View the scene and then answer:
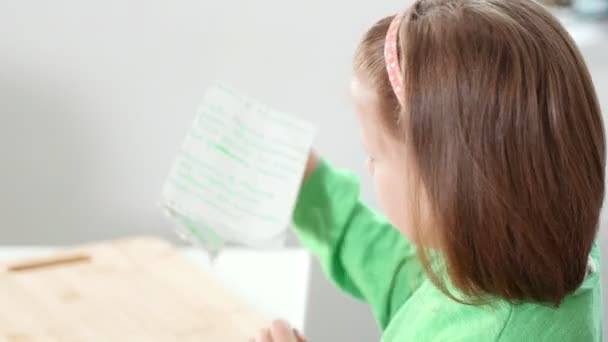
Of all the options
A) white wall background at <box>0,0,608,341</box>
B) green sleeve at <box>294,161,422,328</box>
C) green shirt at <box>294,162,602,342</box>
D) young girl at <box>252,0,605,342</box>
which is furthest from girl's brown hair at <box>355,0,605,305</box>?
white wall background at <box>0,0,608,341</box>

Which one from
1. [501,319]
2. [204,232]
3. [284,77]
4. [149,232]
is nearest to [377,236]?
[204,232]

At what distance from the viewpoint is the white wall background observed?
1279mm

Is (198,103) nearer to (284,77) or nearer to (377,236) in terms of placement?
(284,77)

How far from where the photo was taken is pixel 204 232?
3.28 feet

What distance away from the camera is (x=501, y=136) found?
2.08 feet

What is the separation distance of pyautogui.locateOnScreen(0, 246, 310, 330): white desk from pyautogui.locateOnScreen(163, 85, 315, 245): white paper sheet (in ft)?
0.22

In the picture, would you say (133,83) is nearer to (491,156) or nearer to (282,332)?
(282,332)

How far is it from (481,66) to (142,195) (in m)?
0.80

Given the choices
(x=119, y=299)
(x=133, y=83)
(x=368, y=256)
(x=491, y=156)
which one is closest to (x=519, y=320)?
(x=491, y=156)

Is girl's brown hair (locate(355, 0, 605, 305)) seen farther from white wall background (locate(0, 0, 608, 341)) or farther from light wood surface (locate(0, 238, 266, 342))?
white wall background (locate(0, 0, 608, 341))

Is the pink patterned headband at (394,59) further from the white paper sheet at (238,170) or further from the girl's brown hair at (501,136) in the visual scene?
the white paper sheet at (238,170)

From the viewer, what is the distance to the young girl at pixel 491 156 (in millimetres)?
636

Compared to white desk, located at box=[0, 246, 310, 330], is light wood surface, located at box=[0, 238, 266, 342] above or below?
above

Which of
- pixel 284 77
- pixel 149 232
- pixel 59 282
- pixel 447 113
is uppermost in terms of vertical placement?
pixel 447 113
